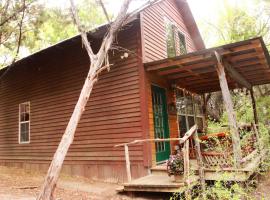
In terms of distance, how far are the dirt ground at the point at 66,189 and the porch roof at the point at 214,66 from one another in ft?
11.7

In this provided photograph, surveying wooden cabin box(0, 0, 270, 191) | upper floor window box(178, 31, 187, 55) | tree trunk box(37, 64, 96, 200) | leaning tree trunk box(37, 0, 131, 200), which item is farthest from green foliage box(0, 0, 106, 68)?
upper floor window box(178, 31, 187, 55)

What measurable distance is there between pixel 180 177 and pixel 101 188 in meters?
2.68

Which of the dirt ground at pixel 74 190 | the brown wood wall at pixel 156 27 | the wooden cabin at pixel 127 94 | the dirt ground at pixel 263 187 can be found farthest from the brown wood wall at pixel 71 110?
the dirt ground at pixel 263 187

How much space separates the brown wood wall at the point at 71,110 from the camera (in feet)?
27.7

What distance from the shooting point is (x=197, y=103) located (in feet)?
41.1

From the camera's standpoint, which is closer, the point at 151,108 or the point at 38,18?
the point at 151,108

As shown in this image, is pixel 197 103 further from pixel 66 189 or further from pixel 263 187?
pixel 66 189

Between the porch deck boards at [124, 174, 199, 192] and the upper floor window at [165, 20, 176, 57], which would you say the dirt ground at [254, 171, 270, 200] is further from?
the upper floor window at [165, 20, 176, 57]

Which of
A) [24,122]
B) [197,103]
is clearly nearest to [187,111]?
[197,103]

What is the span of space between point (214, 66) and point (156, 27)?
3.25 meters

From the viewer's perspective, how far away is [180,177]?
6.18 m

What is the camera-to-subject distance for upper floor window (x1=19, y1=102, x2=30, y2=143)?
12120mm

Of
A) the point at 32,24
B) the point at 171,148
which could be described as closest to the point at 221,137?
the point at 171,148

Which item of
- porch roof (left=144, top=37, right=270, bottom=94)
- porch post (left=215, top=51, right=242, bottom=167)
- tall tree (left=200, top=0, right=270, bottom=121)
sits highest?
tall tree (left=200, top=0, right=270, bottom=121)
